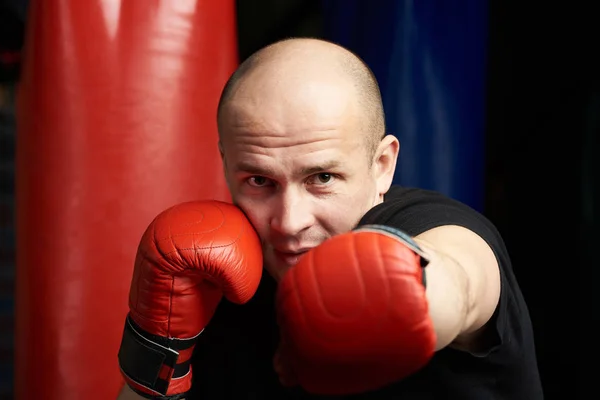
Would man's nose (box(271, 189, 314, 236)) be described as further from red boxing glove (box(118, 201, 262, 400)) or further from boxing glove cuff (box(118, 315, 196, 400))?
boxing glove cuff (box(118, 315, 196, 400))

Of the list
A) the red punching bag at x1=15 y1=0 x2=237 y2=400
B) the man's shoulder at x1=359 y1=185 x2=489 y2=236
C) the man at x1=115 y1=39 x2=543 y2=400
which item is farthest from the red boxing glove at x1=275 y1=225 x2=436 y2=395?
the red punching bag at x1=15 y1=0 x2=237 y2=400

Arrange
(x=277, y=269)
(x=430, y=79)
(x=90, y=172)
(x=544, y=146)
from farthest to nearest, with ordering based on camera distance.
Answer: (x=544, y=146), (x=430, y=79), (x=90, y=172), (x=277, y=269)

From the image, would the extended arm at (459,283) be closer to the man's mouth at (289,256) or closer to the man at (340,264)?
the man at (340,264)

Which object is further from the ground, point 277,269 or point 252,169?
point 252,169

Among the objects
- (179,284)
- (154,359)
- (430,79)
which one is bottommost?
(154,359)

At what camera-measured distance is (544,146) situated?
1.48 m

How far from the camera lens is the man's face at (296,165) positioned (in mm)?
720

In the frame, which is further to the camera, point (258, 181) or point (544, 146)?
point (544, 146)

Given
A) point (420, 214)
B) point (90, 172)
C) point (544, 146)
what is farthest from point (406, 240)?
point (544, 146)

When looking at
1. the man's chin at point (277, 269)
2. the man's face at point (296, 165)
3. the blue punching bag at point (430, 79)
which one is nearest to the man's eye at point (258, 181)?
the man's face at point (296, 165)

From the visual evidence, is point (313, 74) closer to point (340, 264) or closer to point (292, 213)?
point (292, 213)

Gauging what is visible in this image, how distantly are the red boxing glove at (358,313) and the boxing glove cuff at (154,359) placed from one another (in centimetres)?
28

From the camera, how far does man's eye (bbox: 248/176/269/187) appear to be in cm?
79

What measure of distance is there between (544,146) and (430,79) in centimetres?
48
